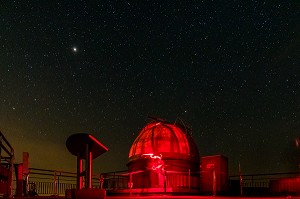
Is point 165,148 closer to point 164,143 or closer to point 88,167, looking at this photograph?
point 164,143

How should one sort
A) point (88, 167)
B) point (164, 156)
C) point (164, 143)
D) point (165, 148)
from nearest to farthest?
point (88, 167), point (164, 156), point (165, 148), point (164, 143)

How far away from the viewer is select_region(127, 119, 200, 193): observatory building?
2800 centimetres

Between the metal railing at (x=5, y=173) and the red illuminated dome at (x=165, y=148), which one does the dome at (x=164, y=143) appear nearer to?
the red illuminated dome at (x=165, y=148)

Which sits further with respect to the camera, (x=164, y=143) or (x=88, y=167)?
(x=164, y=143)

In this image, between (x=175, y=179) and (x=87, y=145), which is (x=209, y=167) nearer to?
(x=175, y=179)

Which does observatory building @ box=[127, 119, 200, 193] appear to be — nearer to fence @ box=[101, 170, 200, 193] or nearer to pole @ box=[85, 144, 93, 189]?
fence @ box=[101, 170, 200, 193]

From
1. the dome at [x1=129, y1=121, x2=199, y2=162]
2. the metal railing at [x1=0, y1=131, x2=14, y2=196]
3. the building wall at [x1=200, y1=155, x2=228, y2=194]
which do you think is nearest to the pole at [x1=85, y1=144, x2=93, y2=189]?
the metal railing at [x1=0, y1=131, x2=14, y2=196]

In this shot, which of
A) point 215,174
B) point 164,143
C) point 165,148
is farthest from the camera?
point 164,143

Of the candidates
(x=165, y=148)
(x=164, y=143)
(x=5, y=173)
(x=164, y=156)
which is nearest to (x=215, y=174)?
(x=164, y=156)

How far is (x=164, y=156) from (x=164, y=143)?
43.6 inches

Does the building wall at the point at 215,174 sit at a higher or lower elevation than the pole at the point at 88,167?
lower

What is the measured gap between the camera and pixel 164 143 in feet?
98.3

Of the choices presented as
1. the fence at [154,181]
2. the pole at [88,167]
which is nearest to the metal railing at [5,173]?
the pole at [88,167]

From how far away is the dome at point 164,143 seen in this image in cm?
2977
